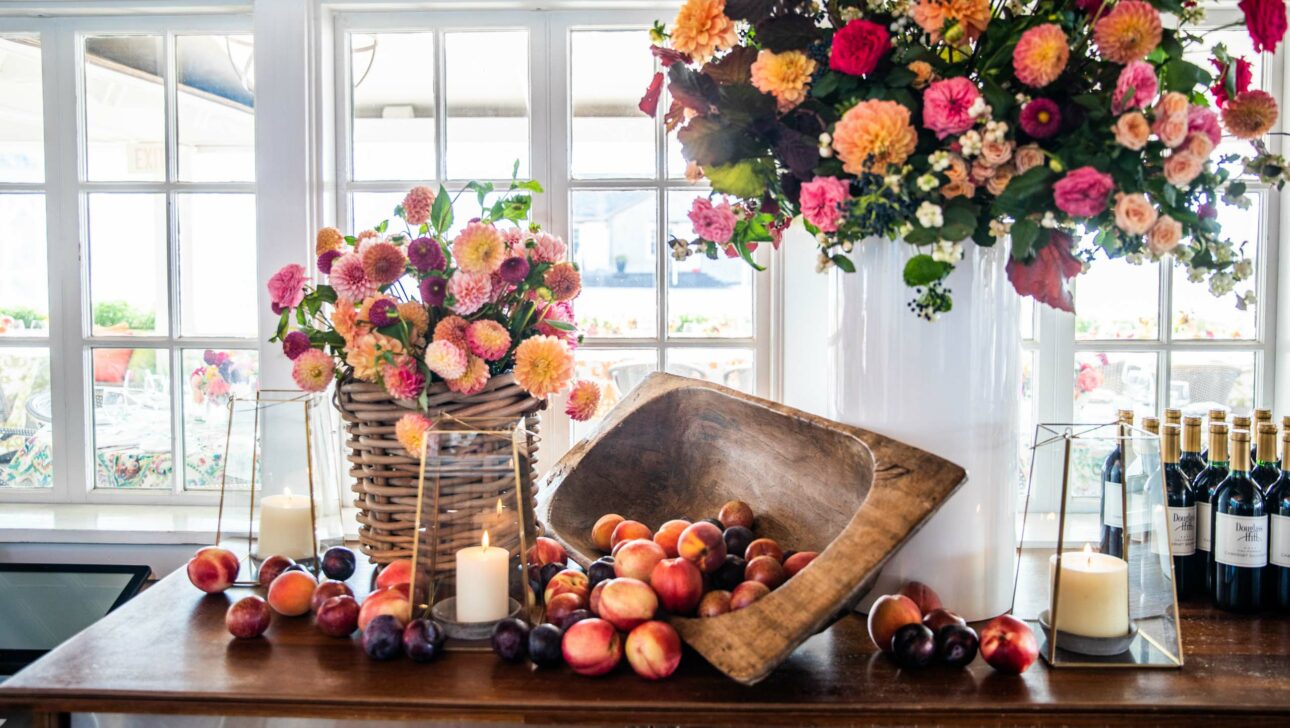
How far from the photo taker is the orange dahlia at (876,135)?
3.07ft

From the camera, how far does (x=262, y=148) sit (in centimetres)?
187

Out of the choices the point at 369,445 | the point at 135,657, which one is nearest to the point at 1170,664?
the point at 369,445

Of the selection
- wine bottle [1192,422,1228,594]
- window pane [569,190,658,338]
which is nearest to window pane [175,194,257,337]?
window pane [569,190,658,338]

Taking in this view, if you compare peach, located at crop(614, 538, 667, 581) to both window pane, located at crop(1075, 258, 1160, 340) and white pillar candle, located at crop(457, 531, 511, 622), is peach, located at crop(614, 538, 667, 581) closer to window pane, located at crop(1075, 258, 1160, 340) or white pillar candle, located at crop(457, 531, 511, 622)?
white pillar candle, located at crop(457, 531, 511, 622)

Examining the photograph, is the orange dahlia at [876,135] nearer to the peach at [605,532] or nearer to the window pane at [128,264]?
the peach at [605,532]

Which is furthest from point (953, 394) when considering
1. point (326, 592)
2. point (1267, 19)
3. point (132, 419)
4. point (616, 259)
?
point (132, 419)

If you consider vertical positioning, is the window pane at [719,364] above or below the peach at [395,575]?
above

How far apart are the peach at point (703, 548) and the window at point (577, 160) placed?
95 centimetres

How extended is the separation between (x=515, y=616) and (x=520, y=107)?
1.27 metres

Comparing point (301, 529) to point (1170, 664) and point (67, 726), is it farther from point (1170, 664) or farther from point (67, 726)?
point (1170, 664)

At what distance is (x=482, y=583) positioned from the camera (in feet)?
3.31

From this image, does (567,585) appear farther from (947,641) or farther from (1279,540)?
(1279,540)

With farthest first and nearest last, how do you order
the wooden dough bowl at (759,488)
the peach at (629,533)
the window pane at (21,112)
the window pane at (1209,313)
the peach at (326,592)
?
1. the window pane at (21,112)
2. the window pane at (1209,313)
3. the peach at (629,533)
4. the peach at (326,592)
5. the wooden dough bowl at (759,488)

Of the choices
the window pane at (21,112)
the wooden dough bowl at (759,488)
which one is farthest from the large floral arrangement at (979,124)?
the window pane at (21,112)
